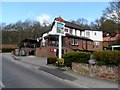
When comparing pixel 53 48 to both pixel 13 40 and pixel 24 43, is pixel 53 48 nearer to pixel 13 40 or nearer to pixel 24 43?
pixel 24 43

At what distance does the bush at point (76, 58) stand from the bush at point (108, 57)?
10.0 ft

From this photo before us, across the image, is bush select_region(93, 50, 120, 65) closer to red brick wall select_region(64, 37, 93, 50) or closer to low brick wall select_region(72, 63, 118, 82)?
low brick wall select_region(72, 63, 118, 82)

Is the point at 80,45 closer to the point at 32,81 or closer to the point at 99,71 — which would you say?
the point at 99,71

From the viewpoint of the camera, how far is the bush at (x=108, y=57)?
69.4ft

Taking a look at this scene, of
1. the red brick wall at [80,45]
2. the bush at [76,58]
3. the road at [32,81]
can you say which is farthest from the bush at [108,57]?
the red brick wall at [80,45]

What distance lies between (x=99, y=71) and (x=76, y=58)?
5.62m

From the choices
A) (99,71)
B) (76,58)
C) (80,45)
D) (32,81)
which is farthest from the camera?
(80,45)

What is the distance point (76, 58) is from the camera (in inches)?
1065

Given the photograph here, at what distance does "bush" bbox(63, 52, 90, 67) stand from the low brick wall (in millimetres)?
1109


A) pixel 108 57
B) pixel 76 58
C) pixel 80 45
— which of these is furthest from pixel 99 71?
pixel 80 45

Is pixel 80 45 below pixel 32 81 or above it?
above

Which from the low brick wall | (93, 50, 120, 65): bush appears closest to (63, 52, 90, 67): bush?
the low brick wall

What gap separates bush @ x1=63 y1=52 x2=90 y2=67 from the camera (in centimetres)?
2605

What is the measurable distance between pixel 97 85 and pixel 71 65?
33.0 ft
